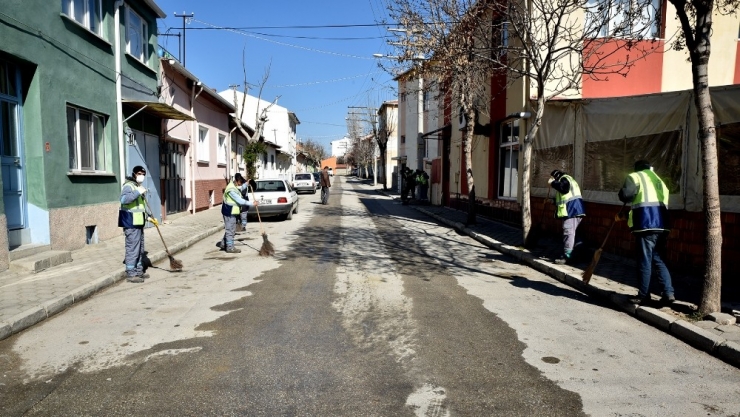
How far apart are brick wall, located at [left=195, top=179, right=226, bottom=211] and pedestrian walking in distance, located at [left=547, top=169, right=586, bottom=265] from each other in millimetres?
13938

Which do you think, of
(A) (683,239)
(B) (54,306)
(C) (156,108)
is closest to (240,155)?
(C) (156,108)

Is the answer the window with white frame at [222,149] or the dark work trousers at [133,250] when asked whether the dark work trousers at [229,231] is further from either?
the window with white frame at [222,149]

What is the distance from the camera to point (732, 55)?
12.2 metres

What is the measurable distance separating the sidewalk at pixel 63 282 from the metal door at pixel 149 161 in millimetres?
2260

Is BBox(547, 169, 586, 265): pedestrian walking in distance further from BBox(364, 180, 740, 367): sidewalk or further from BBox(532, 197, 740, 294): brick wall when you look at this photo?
BBox(532, 197, 740, 294): brick wall

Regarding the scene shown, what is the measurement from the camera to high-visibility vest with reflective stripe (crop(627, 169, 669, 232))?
5.68m

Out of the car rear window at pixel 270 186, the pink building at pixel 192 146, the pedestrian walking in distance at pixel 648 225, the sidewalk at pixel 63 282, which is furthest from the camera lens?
the car rear window at pixel 270 186

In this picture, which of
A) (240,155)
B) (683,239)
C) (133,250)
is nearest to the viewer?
(133,250)

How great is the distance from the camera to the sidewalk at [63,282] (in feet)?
17.8

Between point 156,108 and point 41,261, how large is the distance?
5.86m

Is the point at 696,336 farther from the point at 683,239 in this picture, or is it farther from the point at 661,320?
the point at 683,239

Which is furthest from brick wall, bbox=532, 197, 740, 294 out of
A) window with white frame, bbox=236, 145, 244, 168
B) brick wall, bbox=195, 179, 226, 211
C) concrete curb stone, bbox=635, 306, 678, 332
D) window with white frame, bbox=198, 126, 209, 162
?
window with white frame, bbox=236, 145, 244, 168

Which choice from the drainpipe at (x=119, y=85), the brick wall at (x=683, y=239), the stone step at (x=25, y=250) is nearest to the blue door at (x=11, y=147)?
the stone step at (x=25, y=250)

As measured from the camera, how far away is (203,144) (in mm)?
19953
